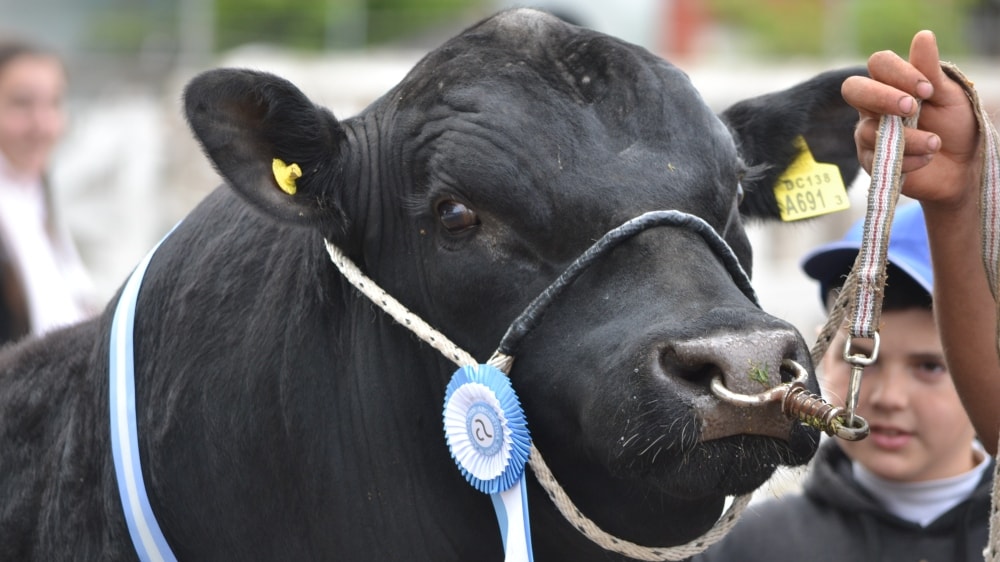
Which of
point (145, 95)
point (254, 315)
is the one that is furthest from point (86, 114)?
point (254, 315)

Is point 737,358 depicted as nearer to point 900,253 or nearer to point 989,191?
point 989,191

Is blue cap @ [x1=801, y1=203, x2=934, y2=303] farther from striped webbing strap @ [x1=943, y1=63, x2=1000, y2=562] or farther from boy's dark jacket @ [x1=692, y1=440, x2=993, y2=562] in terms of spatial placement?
striped webbing strap @ [x1=943, y1=63, x2=1000, y2=562]

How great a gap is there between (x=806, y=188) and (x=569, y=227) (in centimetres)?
103

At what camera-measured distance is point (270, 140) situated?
119 inches

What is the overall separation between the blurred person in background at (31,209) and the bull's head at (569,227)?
3.15m

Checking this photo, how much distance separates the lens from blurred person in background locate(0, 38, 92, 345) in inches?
A: 236

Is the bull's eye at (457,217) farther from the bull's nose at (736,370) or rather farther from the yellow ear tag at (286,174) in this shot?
the bull's nose at (736,370)

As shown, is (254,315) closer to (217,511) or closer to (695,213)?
(217,511)

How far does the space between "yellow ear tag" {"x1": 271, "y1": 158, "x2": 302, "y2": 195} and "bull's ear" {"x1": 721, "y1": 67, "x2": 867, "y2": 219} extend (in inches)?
42.3

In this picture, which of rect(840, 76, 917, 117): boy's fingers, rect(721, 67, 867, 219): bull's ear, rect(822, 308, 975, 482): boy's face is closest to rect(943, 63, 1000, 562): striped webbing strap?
rect(840, 76, 917, 117): boy's fingers

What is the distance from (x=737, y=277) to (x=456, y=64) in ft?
2.53

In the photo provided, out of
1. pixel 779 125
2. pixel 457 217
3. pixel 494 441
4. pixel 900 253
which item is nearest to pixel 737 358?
pixel 494 441

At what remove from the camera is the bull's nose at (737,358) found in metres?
2.38

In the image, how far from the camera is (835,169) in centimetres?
353
